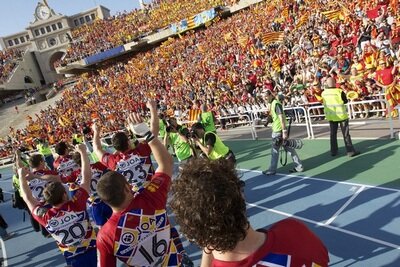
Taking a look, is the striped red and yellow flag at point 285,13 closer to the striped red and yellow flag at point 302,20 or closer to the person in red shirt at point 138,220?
the striped red and yellow flag at point 302,20

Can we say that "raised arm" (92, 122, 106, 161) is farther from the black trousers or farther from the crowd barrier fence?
the crowd barrier fence

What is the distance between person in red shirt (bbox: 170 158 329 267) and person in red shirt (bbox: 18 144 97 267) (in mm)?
2893

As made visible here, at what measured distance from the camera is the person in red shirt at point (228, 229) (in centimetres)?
167

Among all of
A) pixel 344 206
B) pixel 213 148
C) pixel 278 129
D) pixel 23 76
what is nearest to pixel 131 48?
pixel 23 76

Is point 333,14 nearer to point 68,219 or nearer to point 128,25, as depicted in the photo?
point 68,219

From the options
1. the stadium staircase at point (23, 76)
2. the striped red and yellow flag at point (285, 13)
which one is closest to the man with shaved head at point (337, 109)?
the striped red and yellow flag at point (285, 13)

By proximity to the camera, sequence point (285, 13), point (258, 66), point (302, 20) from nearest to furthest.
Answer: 1. point (258, 66)
2. point (302, 20)
3. point (285, 13)

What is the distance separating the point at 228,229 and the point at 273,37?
19336mm

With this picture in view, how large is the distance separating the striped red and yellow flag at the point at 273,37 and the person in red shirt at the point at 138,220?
17488mm

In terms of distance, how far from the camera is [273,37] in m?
19.8

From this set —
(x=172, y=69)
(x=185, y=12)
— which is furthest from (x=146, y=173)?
(x=185, y=12)

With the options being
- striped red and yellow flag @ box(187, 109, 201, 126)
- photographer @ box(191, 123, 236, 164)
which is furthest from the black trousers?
striped red and yellow flag @ box(187, 109, 201, 126)

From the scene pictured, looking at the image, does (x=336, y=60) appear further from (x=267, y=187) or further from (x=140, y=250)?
(x=140, y=250)

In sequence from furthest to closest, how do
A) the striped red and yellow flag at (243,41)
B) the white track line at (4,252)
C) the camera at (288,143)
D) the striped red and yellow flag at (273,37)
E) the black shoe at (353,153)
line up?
the striped red and yellow flag at (243,41) < the striped red and yellow flag at (273,37) < the white track line at (4,252) < the black shoe at (353,153) < the camera at (288,143)
